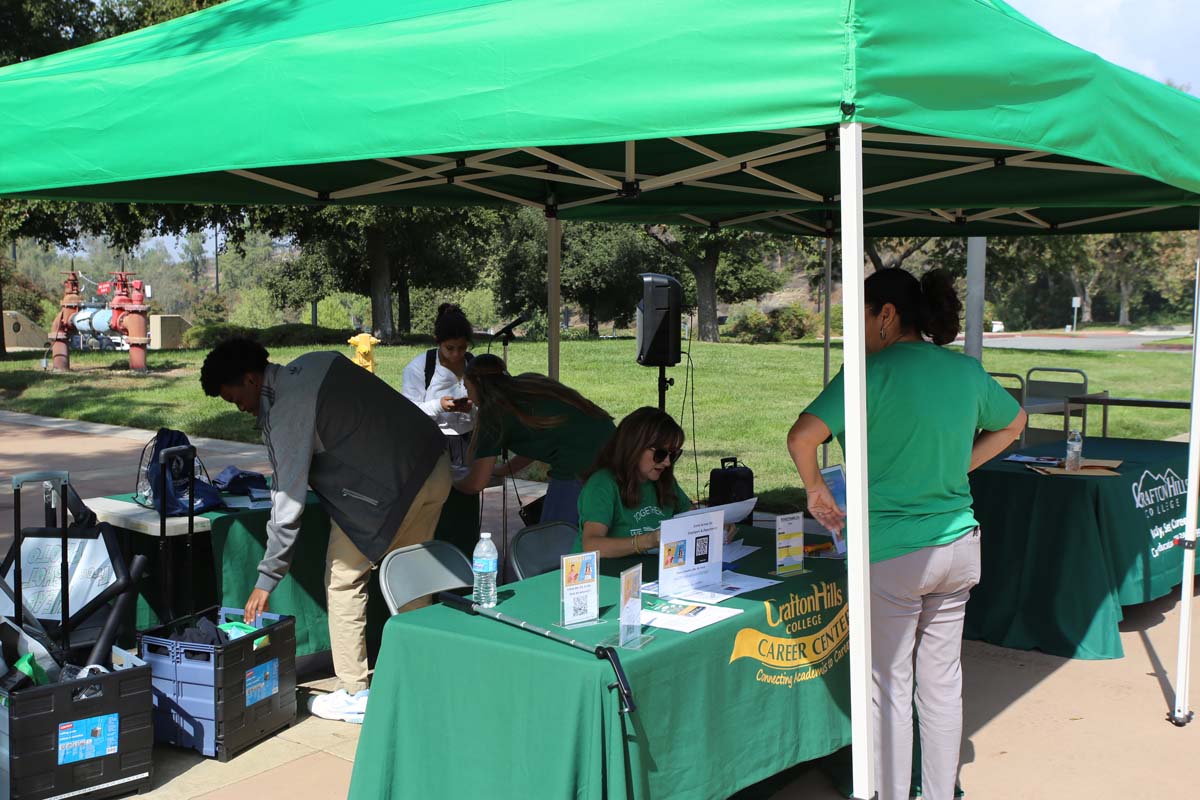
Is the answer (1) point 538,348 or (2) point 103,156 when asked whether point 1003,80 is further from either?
(1) point 538,348

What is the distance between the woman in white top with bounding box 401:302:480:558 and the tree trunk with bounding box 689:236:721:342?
1179 inches

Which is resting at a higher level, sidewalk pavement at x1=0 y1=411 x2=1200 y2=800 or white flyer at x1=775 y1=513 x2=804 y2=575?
white flyer at x1=775 y1=513 x2=804 y2=575

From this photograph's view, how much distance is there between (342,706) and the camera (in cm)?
447

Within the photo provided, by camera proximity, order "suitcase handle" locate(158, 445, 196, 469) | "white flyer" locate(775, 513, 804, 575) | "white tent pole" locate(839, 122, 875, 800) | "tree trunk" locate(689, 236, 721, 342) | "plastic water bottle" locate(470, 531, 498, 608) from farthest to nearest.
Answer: "tree trunk" locate(689, 236, 721, 342) < "suitcase handle" locate(158, 445, 196, 469) < "white flyer" locate(775, 513, 804, 575) < "plastic water bottle" locate(470, 531, 498, 608) < "white tent pole" locate(839, 122, 875, 800)

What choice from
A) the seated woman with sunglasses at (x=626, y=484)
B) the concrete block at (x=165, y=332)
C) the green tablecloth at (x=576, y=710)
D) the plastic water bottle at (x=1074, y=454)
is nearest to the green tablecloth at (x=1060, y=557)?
the plastic water bottle at (x=1074, y=454)

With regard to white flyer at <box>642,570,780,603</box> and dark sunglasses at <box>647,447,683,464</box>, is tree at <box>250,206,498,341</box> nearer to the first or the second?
dark sunglasses at <box>647,447,683,464</box>

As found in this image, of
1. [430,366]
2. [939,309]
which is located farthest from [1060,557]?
[430,366]

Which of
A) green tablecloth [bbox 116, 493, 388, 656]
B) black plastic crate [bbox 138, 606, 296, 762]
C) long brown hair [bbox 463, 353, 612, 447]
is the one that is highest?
long brown hair [bbox 463, 353, 612, 447]

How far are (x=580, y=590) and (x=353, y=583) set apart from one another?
170 cm

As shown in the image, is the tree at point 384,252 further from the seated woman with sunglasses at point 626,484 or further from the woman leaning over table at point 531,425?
the seated woman with sunglasses at point 626,484

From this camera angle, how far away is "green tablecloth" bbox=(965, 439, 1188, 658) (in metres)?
5.35

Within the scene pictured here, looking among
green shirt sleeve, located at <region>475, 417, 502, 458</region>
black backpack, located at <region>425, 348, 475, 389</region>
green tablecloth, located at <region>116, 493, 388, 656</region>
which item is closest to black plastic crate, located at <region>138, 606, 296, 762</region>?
green tablecloth, located at <region>116, 493, 388, 656</region>

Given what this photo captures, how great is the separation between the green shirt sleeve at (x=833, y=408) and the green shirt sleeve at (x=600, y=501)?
1.10 metres

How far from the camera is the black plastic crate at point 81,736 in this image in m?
3.49
